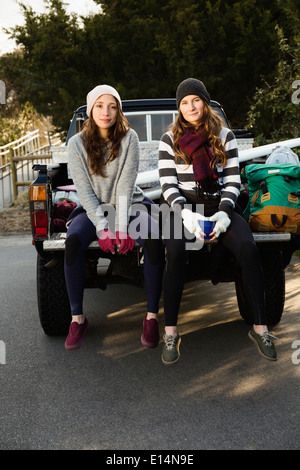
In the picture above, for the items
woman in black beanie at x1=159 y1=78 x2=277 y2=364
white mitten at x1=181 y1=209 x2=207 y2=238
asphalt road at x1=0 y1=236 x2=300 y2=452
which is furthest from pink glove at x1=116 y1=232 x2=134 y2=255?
asphalt road at x1=0 y1=236 x2=300 y2=452

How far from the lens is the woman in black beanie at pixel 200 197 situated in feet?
10.0

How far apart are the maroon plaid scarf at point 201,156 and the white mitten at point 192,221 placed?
243 millimetres

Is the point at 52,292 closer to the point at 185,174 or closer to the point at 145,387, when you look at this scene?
the point at 145,387

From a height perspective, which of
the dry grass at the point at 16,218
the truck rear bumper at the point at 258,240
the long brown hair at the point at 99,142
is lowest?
the dry grass at the point at 16,218

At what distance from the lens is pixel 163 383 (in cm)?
297

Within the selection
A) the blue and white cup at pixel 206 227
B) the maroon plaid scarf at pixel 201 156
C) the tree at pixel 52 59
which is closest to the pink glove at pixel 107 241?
the blue and white cup at pixel 206 227

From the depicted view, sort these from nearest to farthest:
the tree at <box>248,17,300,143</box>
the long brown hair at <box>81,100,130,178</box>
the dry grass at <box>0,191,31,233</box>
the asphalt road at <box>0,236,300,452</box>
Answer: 1. the asphalt road at <box>0,236,300,452</box>
2. the long brown hair at <box>81,100,130,178</box>
3. the tree at <box>248,17,300,143</box>
4. the dry grass at <box>0,191,31,233</box>

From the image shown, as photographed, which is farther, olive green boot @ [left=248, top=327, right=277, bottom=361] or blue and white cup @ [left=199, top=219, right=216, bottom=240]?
blue and white cup @ [left=199, top=219, right=216, bottom=240]

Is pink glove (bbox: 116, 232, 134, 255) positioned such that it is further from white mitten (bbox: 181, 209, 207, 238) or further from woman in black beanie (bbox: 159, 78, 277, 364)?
white mitten (bbox: 181, 209, 207, 238)

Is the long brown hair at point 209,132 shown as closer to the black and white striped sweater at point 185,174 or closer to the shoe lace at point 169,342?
the black and white striped sweater at point 185,174

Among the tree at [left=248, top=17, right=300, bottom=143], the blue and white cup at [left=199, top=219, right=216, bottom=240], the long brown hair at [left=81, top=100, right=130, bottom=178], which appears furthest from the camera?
the tree at [left=248, top=17, right=300, bottom=143]

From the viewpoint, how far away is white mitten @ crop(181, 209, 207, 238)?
3086mm

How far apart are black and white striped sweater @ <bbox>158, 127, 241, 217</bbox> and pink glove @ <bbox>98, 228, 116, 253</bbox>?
0.46 metres

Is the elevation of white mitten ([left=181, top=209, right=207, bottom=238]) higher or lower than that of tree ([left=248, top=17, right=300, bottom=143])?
lower
